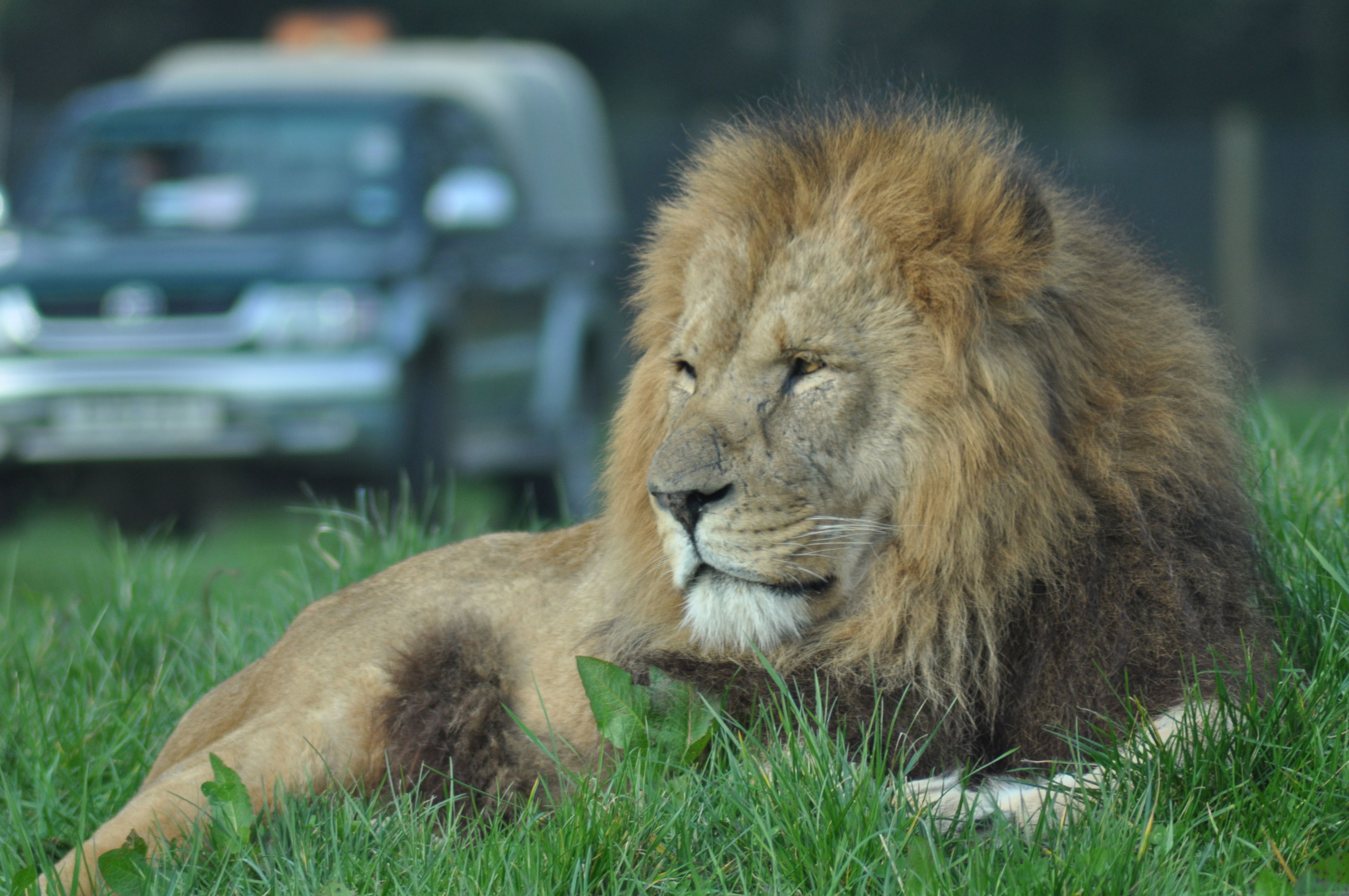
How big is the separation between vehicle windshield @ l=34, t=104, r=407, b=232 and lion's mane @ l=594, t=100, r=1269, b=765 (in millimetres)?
6109

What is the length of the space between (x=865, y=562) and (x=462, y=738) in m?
0.88

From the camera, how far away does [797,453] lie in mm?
2736

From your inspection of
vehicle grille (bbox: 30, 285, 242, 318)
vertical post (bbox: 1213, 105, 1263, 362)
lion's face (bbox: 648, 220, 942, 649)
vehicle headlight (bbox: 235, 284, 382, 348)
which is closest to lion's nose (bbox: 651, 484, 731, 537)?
lion's face (bbox: 648, 220, 942, 649)

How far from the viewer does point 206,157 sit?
8.90 metres

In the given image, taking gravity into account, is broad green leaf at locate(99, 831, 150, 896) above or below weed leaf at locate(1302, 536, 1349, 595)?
below

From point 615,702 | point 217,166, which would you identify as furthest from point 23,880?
point 217,166

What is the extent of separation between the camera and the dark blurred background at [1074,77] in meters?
15.8

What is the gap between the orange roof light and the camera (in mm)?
12195

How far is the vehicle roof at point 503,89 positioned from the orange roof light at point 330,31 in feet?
0.81

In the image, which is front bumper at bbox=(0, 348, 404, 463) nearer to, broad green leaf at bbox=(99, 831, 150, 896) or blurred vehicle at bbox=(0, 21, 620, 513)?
blurred vehicle at bbox=(0, 21, 620, 513)

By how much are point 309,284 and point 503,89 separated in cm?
262

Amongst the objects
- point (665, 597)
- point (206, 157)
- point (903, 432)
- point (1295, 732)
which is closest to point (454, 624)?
point (665, 597)

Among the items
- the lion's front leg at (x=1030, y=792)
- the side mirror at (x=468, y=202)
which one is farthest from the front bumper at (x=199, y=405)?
the lion's front leg at (x=1030, y=792)

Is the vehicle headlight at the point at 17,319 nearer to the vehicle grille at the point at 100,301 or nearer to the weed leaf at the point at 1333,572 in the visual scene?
the vehicle grille at the point at 100,301
